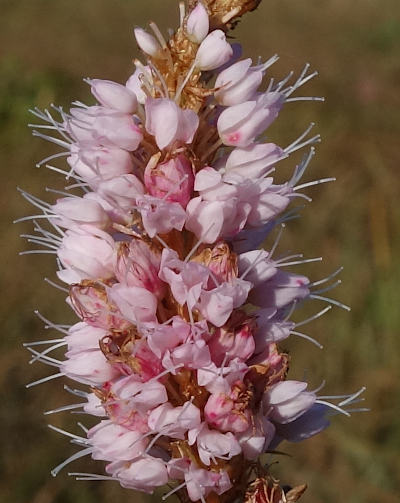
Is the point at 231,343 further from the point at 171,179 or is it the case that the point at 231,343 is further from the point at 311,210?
the point at 311,210

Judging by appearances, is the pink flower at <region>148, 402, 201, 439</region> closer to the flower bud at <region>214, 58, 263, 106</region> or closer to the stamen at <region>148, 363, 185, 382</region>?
the stamen at <region>148, 363, 185, 382</region>

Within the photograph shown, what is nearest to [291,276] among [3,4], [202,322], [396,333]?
[202,322]

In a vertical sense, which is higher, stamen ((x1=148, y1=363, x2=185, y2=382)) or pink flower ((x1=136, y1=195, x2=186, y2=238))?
pink flower ((x1=136, y1=195, x2=186, y2=238))

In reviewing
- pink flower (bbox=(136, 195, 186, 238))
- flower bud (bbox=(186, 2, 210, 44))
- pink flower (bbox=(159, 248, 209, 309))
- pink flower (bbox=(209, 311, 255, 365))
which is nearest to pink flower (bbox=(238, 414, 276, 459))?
pink flower (bbox=(209, 311, 255, 365))

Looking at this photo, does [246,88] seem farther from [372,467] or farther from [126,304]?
[372,467]

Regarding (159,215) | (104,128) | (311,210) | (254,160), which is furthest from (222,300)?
(311,210)
